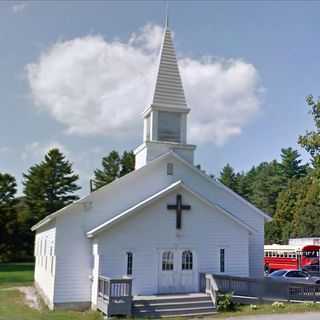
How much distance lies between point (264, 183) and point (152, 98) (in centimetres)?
6270

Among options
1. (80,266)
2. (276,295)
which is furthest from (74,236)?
(276,295)

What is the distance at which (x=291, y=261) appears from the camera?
39594mm

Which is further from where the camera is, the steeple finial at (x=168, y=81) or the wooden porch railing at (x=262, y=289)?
the steeple finial at (x=168, y=81)

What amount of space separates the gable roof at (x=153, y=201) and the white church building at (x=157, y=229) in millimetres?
43

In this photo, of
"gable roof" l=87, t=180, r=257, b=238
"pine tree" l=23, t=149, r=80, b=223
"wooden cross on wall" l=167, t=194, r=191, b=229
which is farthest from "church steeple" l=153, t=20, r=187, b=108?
"pine tree" l=23, t=149, r=80, b=223

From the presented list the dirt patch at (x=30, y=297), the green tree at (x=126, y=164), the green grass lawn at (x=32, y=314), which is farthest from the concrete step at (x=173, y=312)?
the green tree at (x=126, y=164)

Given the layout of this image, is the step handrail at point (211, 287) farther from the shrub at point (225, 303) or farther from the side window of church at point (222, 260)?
the side window of church at point (222, 260)

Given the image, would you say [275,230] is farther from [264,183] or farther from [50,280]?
[50,280]

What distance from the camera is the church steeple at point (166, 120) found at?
23359mm

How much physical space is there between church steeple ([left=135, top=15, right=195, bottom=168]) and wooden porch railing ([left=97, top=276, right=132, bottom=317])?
7.56 metres

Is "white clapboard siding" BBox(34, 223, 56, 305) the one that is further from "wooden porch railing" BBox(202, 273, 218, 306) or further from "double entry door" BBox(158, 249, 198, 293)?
"wooden porch railing" BBox(202, 273, 218, 306)

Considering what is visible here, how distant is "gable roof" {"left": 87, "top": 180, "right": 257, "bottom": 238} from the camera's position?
1956cm

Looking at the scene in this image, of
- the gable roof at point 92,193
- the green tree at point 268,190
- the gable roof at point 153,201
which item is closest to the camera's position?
the gable roof at point 153,201

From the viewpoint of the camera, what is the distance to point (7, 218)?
55.8 m
